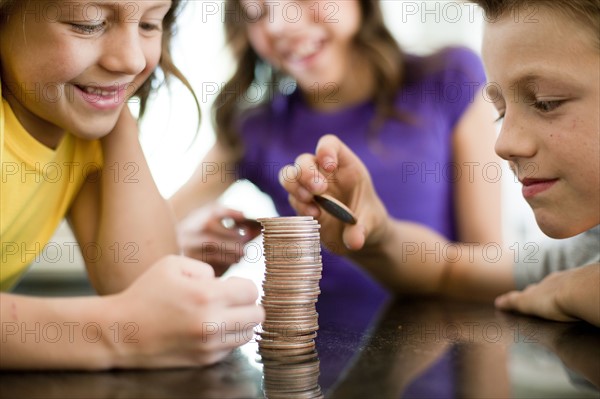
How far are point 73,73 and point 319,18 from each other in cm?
94

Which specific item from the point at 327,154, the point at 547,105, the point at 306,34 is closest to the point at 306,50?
the point at 306,34

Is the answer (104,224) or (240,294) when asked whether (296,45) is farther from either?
(240,294)

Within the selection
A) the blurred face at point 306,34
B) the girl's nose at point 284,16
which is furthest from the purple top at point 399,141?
the girl's nose at point 284,16

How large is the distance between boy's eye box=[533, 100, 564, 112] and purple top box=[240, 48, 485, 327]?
1.01 metres

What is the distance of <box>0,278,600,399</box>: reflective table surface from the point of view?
690mm

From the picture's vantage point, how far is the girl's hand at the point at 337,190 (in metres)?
1.12

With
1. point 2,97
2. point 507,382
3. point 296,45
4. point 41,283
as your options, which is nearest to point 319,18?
point 296,45

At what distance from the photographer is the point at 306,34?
1.82 meters

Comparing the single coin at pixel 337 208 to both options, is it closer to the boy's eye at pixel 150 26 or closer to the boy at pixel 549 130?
the boy at pixel 549 130

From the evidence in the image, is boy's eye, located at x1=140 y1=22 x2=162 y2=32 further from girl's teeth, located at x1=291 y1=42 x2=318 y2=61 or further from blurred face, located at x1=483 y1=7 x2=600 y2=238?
girl's teeth, located at x1=291 y1=42 x2=318 y2=61

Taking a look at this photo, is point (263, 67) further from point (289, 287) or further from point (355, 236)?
point (289, 287)

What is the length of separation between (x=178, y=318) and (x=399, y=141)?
1307 mm

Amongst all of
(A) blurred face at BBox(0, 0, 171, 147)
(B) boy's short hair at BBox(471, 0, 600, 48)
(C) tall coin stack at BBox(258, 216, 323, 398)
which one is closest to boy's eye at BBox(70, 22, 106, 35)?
(A) blurred face at BBox(0, 0, 171, 147)

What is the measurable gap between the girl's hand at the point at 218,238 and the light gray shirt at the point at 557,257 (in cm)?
54
